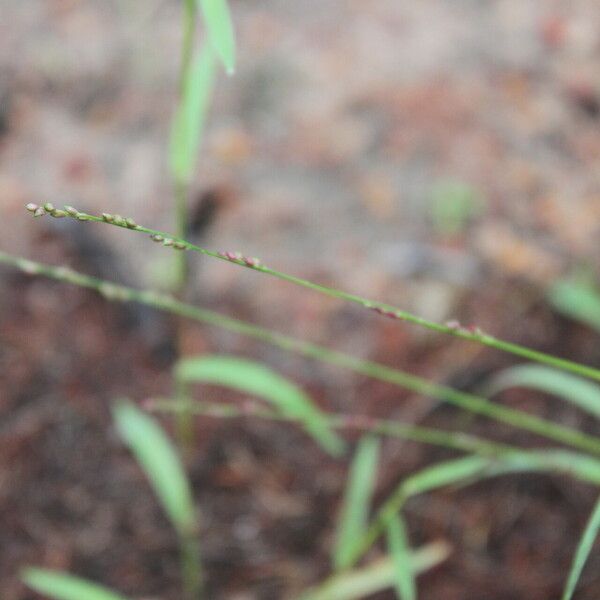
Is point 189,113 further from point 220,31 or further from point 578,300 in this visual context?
point 578,300

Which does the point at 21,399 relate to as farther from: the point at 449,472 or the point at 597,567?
the point at 597,567

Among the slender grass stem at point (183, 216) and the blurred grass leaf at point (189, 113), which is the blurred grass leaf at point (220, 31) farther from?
the blurred grass leaf at point (189, 113)

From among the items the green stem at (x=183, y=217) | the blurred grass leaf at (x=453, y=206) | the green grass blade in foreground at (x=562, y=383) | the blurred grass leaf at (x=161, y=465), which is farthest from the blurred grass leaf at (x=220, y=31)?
the blurred grass leaf at (x=453, y=206)

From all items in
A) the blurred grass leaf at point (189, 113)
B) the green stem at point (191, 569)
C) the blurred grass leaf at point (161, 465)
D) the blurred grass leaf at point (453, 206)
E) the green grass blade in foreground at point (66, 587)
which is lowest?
the green grass blade in foreground at point (66, 587)

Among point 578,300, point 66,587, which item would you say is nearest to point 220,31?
point 66,587

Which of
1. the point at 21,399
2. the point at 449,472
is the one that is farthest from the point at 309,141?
the point at 449,472

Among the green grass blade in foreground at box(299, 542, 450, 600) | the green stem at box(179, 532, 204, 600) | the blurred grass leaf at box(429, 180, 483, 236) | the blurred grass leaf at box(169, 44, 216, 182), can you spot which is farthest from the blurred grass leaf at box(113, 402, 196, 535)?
the blurred grass leaf at box(429, 180, 483, 236)
